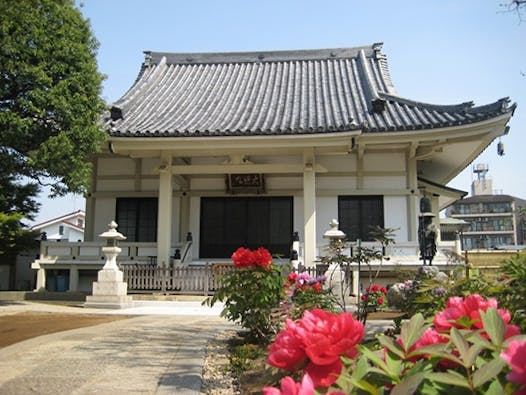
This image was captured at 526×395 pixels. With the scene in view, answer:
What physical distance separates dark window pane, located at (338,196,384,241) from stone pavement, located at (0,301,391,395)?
7.20m

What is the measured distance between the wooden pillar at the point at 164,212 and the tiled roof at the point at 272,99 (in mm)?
1048

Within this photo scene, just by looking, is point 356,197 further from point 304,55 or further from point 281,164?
point 304,55

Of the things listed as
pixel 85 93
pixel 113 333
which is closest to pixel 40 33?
pixel 85 93

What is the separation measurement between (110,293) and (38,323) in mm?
3293

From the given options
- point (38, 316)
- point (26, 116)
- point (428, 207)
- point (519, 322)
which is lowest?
point (38, 316)

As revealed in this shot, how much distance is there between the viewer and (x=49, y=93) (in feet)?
31.1

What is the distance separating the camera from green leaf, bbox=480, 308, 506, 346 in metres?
1.06

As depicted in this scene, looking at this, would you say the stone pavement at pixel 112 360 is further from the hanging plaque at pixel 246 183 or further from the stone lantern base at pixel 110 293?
the hanging plaque at pixel 246 183

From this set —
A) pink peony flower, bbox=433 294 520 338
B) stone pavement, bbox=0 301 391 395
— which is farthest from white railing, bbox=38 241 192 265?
pink peony flower, bbox=433 294 520 338

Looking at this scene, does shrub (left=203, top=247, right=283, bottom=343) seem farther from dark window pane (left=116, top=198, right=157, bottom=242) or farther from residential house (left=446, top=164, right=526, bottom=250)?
residential house (left=446, top=164, right=526, bottom=250)

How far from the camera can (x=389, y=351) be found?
3.76ft

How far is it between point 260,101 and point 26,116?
909 cm

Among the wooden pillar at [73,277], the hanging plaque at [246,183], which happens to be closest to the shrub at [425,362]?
the hanging plaque at [246,183]

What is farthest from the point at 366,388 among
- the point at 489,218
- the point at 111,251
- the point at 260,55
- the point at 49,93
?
the point at 489,218
